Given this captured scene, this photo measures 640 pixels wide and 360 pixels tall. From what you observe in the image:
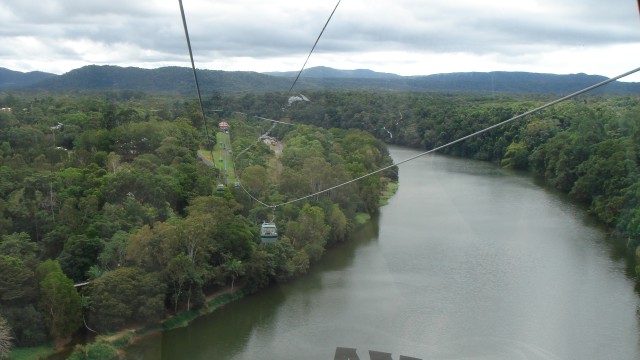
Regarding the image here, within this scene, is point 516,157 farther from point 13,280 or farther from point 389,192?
point 13,280

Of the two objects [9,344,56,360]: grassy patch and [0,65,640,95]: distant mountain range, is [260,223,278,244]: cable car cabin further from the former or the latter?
[9,344,56,360]: grassy patch

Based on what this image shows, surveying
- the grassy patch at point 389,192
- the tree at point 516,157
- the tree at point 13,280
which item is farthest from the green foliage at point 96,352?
the grassy patch at point 389,192

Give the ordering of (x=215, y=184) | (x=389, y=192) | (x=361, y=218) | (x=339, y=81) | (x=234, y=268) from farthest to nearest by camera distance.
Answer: (x=389, y=192), (x=361, y=218), (x=215, y=184), (x=234, y=268), (x=339, y=81)

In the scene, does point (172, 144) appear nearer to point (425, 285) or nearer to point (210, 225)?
point (210, 225)

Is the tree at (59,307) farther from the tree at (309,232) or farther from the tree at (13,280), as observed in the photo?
the tree at (309,232)

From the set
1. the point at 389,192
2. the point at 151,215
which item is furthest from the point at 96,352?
the point at 389,192

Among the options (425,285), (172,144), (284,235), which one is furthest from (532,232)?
(172,144)
